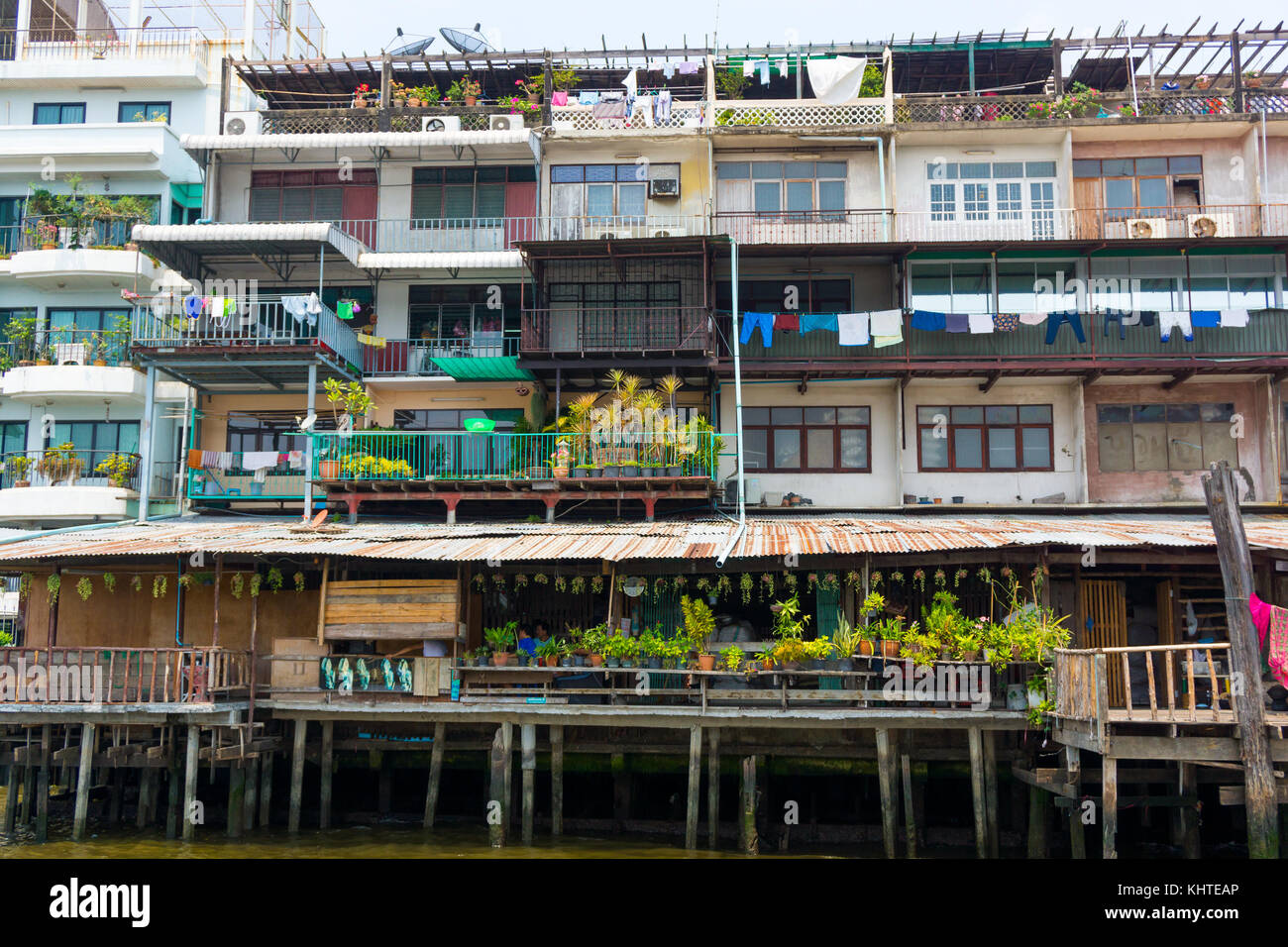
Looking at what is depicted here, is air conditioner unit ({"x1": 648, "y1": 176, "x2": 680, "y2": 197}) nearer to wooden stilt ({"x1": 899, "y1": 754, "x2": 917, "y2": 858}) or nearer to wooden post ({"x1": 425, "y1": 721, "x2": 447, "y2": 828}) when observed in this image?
wooden post ({"x1": 425, "y1": 721, "x2": 447, "y2": 828})

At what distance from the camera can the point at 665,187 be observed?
1130 inches

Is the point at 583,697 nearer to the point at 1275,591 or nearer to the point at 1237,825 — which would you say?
the point at 1237,825

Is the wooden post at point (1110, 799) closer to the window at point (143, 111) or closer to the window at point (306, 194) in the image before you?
the window at point (306, 194)

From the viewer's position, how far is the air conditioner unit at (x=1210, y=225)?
89.7 ft

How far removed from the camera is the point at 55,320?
102 ft

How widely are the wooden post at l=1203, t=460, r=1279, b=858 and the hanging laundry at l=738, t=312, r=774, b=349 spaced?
12896 millimetres

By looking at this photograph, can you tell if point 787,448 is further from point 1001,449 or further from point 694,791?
point 694,791

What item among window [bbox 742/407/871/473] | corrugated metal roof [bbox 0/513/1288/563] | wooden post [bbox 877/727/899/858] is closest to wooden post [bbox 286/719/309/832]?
corrugated metal roof [bbox 0/513/1288/563]

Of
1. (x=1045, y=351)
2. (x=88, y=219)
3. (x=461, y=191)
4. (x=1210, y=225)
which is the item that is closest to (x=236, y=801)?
(x=461, y=191)

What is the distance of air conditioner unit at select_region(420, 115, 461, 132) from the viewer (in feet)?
96.3

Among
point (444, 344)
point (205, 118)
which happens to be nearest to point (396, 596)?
point (444, 344)

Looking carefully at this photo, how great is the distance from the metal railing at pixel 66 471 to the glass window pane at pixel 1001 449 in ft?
67.6
